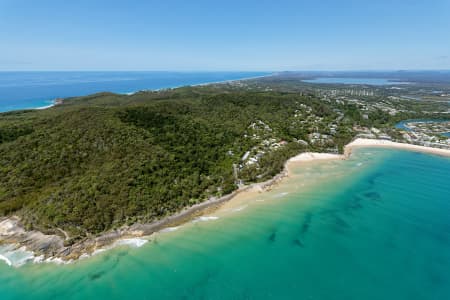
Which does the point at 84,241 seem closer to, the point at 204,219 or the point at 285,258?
the point at 204,219

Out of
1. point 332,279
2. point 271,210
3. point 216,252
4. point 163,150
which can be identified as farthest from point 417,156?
point 163,150

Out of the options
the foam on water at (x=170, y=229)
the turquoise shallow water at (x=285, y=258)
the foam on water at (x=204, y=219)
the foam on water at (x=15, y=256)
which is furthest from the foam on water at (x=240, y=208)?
the foam on water at (x=15, y=256)

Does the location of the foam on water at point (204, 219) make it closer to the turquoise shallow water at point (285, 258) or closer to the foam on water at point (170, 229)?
the turquoise shallow water at point (285, 258)

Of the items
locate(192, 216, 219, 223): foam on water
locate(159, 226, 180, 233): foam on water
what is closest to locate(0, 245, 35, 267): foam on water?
locate(159, 226, 180, 233): foam on water

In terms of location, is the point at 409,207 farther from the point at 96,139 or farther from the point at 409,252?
the point at 96,139

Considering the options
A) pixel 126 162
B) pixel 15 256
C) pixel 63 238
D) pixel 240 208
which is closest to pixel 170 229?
pixel 240 208
